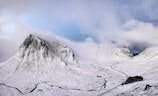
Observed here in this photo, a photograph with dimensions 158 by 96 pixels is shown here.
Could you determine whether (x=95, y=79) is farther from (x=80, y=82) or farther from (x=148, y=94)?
(x=148, y=94)

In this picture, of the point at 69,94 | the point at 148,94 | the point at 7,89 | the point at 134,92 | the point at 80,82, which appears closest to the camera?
the point at 148,94

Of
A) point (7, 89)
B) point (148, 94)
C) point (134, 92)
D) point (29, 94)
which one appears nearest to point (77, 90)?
point (29, 94)

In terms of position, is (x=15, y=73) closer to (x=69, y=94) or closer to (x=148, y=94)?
(x=69, y=94)

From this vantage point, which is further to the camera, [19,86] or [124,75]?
[124,75]

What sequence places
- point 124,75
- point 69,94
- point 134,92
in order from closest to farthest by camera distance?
point 134,92, point 69,94, point 124,75

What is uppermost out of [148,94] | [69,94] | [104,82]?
[104,82]

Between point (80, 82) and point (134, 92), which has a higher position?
point (80, 82)

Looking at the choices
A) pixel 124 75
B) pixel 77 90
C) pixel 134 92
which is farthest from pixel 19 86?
pixel 134 92

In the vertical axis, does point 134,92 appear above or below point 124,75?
below

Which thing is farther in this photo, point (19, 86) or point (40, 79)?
point (40, 79)
